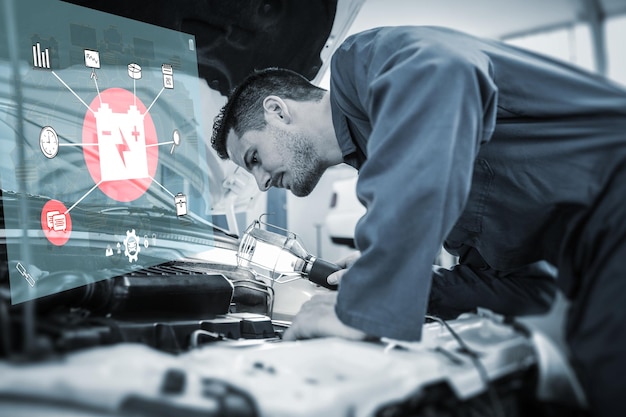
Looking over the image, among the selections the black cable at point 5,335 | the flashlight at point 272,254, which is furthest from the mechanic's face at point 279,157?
the black cable at point 5,335

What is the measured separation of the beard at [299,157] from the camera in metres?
1.47

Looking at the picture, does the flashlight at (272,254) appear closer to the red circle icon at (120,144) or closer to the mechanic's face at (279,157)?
the mechanic's face at (279,157)

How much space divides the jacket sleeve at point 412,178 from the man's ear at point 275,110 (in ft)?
1.82

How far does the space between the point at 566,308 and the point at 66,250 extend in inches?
44.5

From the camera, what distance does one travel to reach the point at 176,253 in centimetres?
152

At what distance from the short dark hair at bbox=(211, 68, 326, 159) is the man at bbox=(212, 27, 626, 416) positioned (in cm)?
28

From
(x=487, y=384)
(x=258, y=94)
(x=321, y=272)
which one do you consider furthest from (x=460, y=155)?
(x=258, y=94)

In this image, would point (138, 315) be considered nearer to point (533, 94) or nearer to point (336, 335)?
point (336, 335)

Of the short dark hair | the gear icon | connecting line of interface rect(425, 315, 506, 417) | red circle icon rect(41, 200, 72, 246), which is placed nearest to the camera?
connecting line of interface rect(425, 315, 506, 417)

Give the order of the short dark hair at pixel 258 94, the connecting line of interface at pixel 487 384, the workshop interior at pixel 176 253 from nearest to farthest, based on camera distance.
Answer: the workshop interior at pixel 176 253
the connecting line of interface at pixel 487 384
the short dark hair at pixel 258 94
